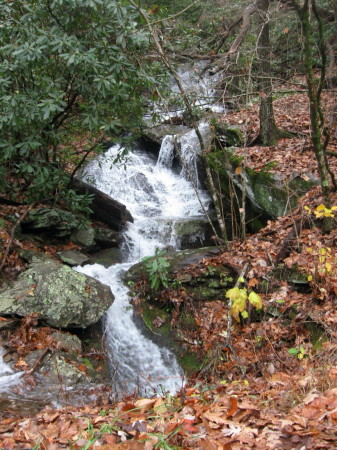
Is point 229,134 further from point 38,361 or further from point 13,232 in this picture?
point 38,361

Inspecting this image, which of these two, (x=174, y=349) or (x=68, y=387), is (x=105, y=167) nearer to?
(x=174, y=349)

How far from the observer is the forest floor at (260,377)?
7.38 ft

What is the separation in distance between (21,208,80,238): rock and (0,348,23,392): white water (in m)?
4.02

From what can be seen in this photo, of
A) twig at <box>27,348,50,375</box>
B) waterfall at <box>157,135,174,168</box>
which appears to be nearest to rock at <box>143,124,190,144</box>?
waterfall at <box>157,135,174,168</box>

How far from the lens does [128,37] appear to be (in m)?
6.11

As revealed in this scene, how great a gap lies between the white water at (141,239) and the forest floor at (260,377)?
0.63 m

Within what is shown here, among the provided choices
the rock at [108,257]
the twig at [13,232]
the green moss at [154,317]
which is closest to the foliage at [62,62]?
the twig at [13,232]

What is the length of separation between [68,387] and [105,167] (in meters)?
8.77

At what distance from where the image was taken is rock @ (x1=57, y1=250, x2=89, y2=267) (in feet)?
27.1

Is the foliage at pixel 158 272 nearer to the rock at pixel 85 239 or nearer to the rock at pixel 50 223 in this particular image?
the rock at pixel 85 239

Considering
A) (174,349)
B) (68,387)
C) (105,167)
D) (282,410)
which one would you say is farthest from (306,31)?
(105,167)

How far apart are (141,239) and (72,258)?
89.6 inches

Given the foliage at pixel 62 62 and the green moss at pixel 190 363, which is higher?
the foliage at pixel 62 62

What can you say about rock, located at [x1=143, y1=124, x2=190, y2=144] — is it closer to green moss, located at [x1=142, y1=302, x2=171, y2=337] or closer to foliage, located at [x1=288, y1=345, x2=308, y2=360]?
green moss, located at [x1=142, y1=302, x2=171, y2=337]
